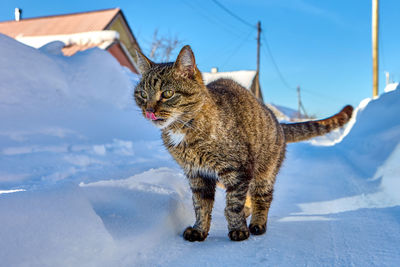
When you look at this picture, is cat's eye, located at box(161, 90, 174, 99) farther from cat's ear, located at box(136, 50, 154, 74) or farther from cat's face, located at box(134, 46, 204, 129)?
cat's ear, located at box(136, 50, 154, 74)

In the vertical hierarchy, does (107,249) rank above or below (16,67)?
below

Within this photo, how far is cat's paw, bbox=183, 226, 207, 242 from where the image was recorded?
2225 millimetres

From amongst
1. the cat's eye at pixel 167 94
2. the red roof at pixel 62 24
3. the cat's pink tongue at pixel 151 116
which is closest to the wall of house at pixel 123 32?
the red roof at pixel 62 24

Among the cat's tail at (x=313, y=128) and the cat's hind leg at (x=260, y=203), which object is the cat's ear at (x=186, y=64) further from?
the cat's tail at (x=313, y=128)

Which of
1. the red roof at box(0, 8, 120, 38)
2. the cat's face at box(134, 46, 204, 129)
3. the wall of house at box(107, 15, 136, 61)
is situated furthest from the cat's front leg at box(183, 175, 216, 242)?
the wall of house at box(107, 15, 136, 61)

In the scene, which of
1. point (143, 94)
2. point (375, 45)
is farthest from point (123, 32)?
point (143, 94)

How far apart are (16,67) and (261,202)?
551 cm

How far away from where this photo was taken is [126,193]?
2562mm

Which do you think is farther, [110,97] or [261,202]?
[110,97]

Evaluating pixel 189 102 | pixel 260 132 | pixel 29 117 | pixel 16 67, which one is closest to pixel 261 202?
pixel 260 132

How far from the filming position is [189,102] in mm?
2279

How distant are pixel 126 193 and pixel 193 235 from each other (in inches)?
28.8

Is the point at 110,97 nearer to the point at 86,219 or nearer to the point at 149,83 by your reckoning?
the point at 149,83

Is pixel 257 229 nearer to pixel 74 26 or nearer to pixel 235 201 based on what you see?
pixel 235 201
